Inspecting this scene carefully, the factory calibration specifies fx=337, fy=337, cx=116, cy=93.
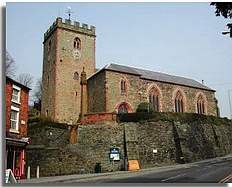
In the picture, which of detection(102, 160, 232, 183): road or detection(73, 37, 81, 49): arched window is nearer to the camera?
detection(102, 160, 232, 183): road

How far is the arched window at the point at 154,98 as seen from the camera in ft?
72.0

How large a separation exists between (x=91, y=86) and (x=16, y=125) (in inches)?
451

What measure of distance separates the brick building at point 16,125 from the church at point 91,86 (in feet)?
28.4

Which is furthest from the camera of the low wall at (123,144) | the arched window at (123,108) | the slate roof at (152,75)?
the slate roof at (152,75)

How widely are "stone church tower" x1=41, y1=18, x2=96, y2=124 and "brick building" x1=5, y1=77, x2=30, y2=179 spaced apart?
9.49 meters

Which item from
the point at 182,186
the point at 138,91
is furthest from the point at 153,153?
the point at 182,186

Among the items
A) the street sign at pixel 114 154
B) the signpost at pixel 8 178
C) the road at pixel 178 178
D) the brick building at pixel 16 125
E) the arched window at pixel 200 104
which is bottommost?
the road at pixel 178 178

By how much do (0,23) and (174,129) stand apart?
11.9 metres

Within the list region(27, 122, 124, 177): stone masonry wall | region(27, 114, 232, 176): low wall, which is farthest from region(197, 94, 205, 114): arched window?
region(27, 122, 124, 177): stone masonry wall

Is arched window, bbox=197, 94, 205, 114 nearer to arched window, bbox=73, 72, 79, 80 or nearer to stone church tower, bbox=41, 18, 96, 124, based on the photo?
stone church tower, bbox=41, 18, 96, 124

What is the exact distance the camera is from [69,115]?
21281 millimetres

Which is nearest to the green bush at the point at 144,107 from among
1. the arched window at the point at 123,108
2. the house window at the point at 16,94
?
the arched window at the point at 123,108

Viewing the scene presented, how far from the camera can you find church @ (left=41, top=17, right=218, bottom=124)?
20.3 metres

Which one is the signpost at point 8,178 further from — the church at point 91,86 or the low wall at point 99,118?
the church at point 91,86
